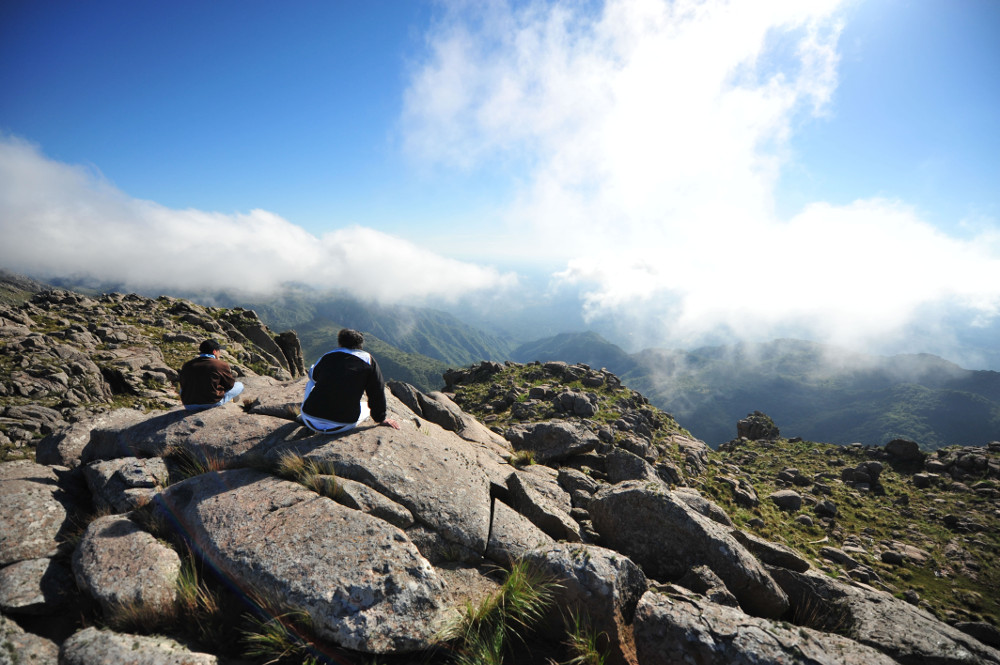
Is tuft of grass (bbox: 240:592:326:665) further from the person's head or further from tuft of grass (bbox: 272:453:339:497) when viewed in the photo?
the person's head

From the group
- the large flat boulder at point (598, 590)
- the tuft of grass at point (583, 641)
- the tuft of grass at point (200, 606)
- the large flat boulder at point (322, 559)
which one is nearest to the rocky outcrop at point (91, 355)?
the large flat boulder at point (322, 559)

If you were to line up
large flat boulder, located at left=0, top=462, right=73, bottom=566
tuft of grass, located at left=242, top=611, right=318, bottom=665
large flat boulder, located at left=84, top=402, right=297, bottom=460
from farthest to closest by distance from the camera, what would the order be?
large flat boulder, located at left=84, top=402, right=297, bottom=460 → large flat boulder, located at left=0, top=462, right=73, bottom=566 → tuft of grass, located at left=242, top=611, right=318, bottom=665

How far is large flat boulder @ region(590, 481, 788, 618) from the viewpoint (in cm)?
917

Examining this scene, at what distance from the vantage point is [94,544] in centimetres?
731

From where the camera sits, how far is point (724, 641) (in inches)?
250

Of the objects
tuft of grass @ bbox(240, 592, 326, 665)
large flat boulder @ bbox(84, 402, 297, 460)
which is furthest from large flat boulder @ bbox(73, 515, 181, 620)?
large flat boulder @ bbox(84, 402, 297, 460)

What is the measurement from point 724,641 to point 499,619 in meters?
3.89

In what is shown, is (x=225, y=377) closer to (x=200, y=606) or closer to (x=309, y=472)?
(x=309, y=472)

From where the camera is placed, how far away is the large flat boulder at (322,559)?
5922 millimetres

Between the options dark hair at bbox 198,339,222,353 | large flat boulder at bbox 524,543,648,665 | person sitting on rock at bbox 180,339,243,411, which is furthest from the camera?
dark hair at bbox 198,339,222,353

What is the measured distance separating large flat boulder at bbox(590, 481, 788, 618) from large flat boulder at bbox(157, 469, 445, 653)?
6507 mm

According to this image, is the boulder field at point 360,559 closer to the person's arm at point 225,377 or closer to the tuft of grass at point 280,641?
the tuft of grass at point 280,641

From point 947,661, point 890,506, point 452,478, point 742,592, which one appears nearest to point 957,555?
point 890,506

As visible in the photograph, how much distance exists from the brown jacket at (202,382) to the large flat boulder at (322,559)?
17.2 ft
